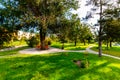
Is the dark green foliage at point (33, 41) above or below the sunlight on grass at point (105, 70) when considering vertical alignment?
above

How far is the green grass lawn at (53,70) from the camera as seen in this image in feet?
70.1

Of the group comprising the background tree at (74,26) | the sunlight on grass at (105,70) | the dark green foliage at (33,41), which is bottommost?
the sunlight on grass at (105,70)

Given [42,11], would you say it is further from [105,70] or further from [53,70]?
[105,70]

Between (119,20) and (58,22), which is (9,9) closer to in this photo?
(58,22)

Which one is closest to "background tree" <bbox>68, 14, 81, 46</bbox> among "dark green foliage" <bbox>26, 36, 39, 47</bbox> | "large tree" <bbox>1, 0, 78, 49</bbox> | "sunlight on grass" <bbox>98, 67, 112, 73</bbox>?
"large tree" <bbox>1, 0, 78, 49</bbox>

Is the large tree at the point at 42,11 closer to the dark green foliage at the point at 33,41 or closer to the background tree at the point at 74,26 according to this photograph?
the background tree at the point at 74,26

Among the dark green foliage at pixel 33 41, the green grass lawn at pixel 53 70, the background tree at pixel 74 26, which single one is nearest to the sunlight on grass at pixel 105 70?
the green grass lawn at pixel 53 70

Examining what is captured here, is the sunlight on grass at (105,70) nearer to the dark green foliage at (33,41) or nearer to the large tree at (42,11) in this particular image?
the large tree at (42,11)

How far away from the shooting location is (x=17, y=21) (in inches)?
1575

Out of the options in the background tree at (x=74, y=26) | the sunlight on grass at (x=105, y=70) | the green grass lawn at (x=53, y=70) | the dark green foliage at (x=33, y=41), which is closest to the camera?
the green grass lawn at (x=53, y=70)

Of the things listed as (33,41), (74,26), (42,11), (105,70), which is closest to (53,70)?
(105,70)

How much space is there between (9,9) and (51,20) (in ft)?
27.5

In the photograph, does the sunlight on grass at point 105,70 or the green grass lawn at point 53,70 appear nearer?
the green grass lawn at point 53,70

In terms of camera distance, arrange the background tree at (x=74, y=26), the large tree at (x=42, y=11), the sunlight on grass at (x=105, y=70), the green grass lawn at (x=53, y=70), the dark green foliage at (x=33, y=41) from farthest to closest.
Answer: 1. the dark green foliage at (x=33, y=41)
2. the background tree at (x=74, y=26)
3. the large tree at (x=42, y=11)
4. the sunlight on grass at (x=105, y=70)
5. the green grass lawn at (x=53, y=70)
